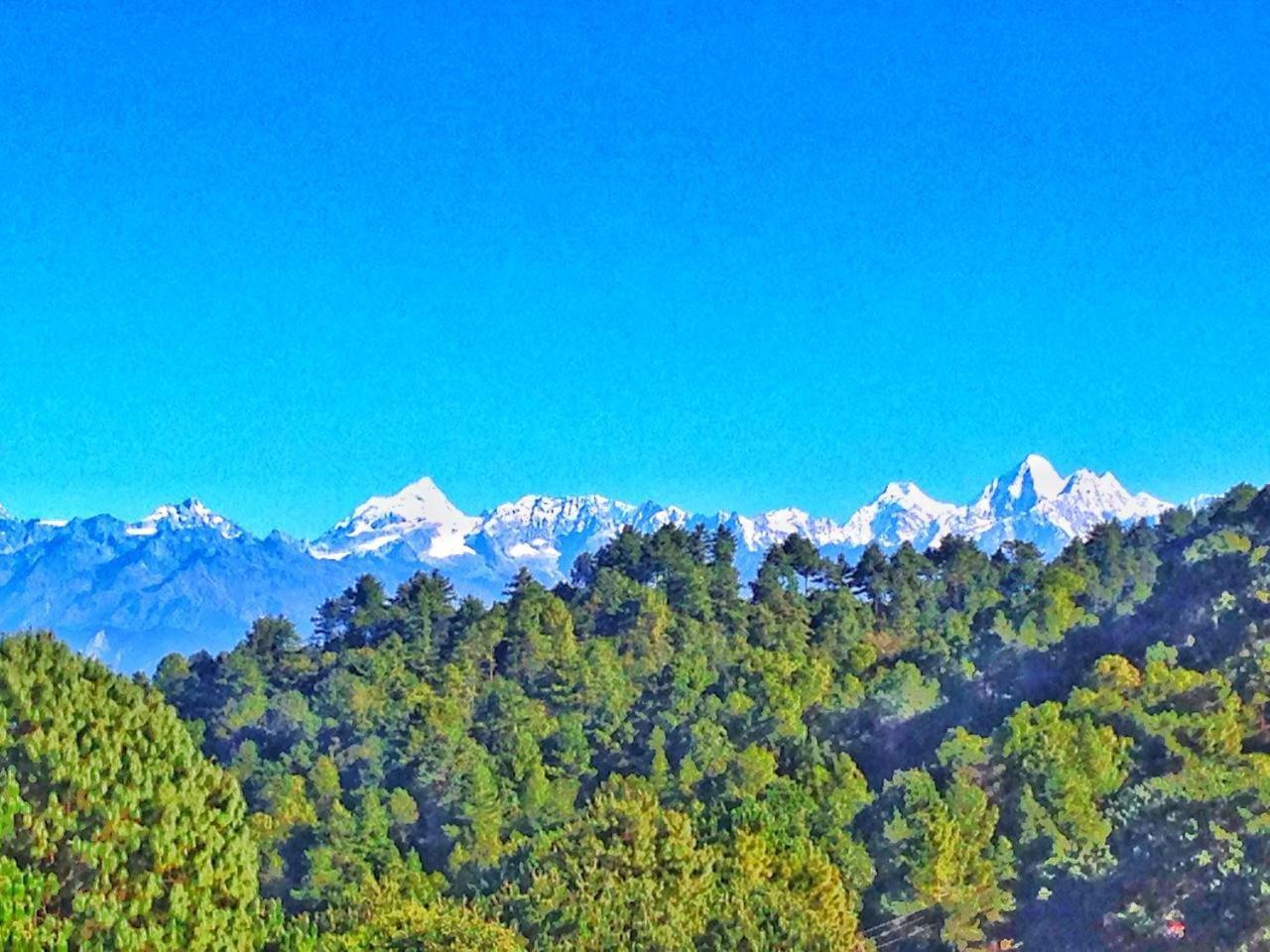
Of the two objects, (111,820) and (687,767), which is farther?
(687,767)

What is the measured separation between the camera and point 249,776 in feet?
257

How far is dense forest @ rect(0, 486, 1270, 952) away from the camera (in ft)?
99.4

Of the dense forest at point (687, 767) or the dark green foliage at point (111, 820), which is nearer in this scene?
the dark green foliage at point (111, 820)

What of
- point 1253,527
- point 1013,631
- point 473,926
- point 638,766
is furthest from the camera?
point 1253,527

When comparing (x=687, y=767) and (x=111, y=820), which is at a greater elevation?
(x=687, y=767)

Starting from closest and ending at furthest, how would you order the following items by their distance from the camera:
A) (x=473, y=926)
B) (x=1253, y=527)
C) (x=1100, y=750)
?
(x=473, y=926) < (x=1100, y=750) < (x=1253, y=527)

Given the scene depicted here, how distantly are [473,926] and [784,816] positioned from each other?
18332mm

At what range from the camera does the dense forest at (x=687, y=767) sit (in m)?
30.3

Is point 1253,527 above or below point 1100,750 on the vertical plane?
above

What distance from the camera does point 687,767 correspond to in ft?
216

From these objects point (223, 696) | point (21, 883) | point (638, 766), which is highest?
point (223, 696)

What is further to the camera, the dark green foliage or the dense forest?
the dense forest

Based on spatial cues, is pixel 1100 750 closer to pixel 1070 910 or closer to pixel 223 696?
pixel 1070 910

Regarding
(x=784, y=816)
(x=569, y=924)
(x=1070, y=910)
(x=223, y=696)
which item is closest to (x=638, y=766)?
(x=784, y=816)
